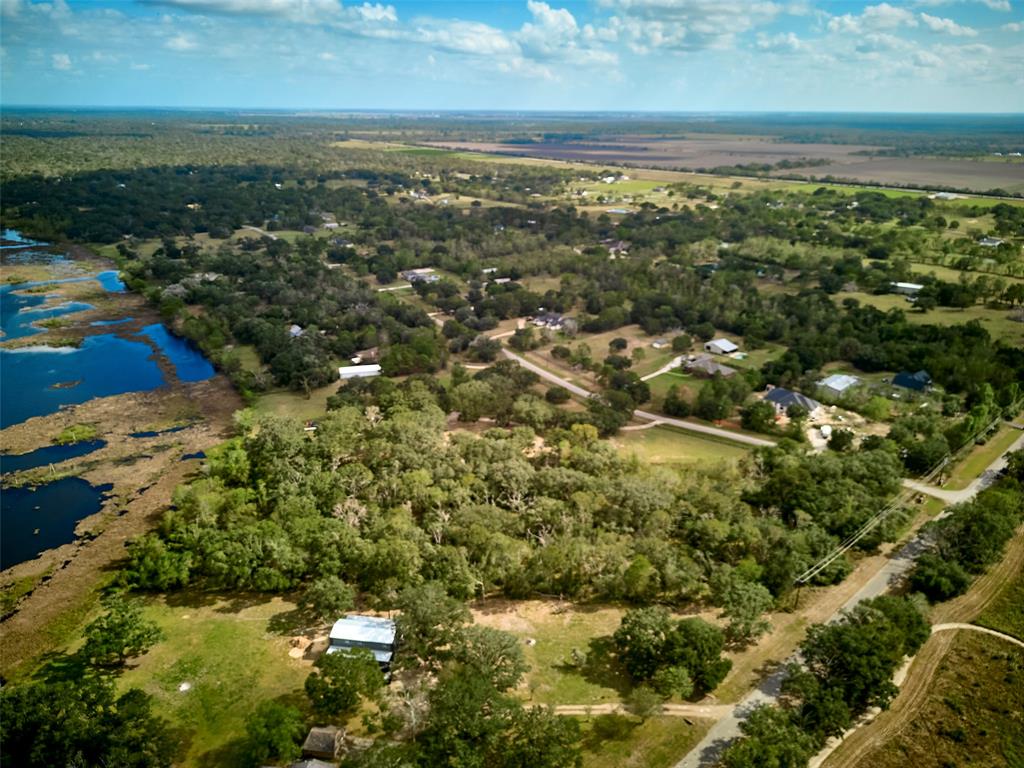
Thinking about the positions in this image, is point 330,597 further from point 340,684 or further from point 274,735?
point 274,735

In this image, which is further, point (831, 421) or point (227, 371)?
point (227, 371)

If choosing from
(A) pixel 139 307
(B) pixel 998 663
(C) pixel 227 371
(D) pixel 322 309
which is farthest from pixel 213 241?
(B) pixel 998 663

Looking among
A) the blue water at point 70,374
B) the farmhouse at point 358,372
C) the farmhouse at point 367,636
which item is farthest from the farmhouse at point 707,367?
the blue water at point 70,374

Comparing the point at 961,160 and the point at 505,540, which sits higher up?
the point at 961,160

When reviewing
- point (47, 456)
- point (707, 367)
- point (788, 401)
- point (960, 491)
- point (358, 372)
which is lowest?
point (47, 456)

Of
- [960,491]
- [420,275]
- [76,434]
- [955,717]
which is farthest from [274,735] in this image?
[420,275]

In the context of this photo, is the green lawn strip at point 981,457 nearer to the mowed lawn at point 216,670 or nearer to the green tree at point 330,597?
the green tree at point 330,597

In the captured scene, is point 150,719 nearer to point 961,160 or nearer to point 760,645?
point 760,645
